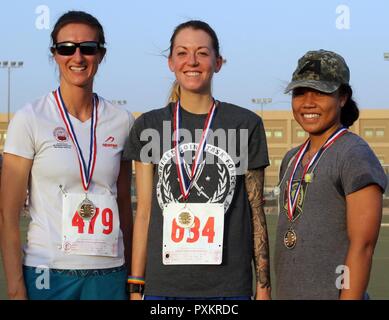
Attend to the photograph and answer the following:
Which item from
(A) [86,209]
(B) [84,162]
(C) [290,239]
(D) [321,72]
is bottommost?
(C) [290,239]

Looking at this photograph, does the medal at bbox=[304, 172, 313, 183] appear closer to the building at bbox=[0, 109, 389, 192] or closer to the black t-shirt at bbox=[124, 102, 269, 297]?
the black t-shirt at bbox=[124, 102, 269, 297]

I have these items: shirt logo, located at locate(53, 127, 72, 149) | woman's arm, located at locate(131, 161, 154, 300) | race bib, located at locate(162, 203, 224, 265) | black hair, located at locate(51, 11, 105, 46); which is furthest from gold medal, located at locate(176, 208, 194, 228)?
black hair, located at locate(51, 11, 105, 46)

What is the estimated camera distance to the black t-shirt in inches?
168

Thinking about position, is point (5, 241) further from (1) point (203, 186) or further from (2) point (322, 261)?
(2) point (322, 261)

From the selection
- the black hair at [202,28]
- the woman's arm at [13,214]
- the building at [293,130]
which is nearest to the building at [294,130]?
the building at [293,130]

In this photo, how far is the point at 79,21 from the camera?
454 cm

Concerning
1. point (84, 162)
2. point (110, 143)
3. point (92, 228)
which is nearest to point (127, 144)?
point (110, 143)

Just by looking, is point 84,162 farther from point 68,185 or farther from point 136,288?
point 136,288

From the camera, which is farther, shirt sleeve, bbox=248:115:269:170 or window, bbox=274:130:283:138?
window, bbox=274:130:283:138

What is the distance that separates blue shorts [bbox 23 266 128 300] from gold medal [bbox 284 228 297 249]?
3.40ft

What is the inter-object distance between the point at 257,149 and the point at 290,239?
592 millimetres

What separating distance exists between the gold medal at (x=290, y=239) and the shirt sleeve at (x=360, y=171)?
38cm

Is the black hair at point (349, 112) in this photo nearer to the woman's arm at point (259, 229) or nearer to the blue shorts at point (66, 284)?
the woman's arm at point (259, 229)

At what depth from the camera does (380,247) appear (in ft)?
58.2
